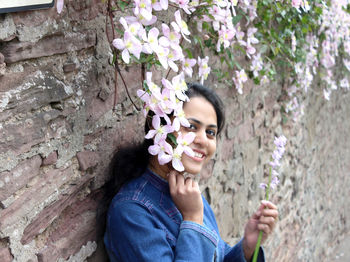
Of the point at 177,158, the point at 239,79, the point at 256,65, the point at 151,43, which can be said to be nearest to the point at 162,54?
the point at 151,43

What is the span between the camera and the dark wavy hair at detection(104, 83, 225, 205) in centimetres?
151

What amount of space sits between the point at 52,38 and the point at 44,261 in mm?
623

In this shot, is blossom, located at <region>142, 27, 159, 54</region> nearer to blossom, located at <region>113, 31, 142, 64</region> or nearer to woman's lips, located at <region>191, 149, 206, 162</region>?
blossom, located at <region>113, 31, 142, 64</region>

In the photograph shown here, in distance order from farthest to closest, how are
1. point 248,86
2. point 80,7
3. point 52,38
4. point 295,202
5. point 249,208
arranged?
point 295,202 < point 249,208 < point 248,86 < point 80,7 < point 52,38

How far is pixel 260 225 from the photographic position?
5.67 ft

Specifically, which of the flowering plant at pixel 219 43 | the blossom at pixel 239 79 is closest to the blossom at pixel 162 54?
the flowering plant at pixel 219 43

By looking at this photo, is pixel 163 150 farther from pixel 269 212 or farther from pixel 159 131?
pixel 269 212

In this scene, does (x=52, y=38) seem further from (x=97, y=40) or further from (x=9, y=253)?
(x=9, y=253)

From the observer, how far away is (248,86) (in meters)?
2.73

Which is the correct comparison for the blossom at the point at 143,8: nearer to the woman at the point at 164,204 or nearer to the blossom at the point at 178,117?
the blossom at the point at 178,117

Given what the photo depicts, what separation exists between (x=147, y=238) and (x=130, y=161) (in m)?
0.35

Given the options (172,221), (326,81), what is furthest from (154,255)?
(326,81)

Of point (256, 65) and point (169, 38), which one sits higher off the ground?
point (169, 38)

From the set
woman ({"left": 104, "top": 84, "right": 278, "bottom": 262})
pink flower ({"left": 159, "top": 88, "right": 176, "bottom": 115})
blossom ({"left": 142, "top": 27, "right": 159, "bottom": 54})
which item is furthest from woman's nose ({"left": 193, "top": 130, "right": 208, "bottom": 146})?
blossom ({"left": 142, "top": 27, "right": 159, "bottom": 54})
